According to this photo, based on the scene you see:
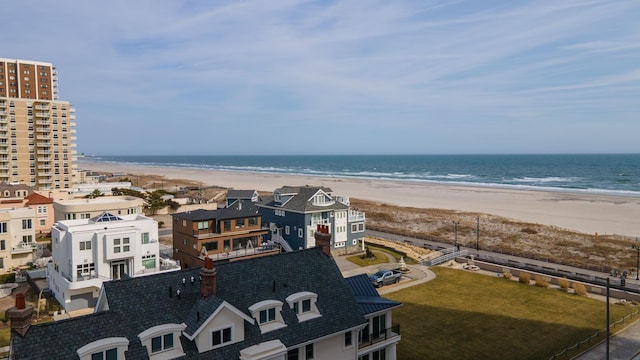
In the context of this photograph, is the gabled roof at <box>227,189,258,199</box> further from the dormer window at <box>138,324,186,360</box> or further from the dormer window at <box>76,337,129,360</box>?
the dormer window at <box>76,337,129,360</box>

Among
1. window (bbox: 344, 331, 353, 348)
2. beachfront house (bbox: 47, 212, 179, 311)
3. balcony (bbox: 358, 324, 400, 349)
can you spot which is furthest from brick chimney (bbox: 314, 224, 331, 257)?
beachfront house (bbox: 47, 212, 179, 311)

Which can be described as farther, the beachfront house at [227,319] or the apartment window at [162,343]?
the apartment window at [162,343]

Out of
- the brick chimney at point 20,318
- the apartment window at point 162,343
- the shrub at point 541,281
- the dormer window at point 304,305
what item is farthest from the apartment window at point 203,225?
the shrub at point 541,281

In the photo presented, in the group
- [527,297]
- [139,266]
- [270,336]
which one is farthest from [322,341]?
[527,297]

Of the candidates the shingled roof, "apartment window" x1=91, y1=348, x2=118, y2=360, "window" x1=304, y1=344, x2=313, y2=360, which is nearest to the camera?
"apartment window" x1=91, y1=348, x2=118, y2=360

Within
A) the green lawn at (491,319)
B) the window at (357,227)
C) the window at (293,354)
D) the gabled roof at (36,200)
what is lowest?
the green lawn at (491,319)

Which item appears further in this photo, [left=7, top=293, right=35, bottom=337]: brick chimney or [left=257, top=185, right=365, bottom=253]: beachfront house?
[left=257, top=185, right=365, bottom=253]: beachfront house

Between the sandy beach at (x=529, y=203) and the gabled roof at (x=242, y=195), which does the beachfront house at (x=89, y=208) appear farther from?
the sandy beach at (x=529, y=203)
